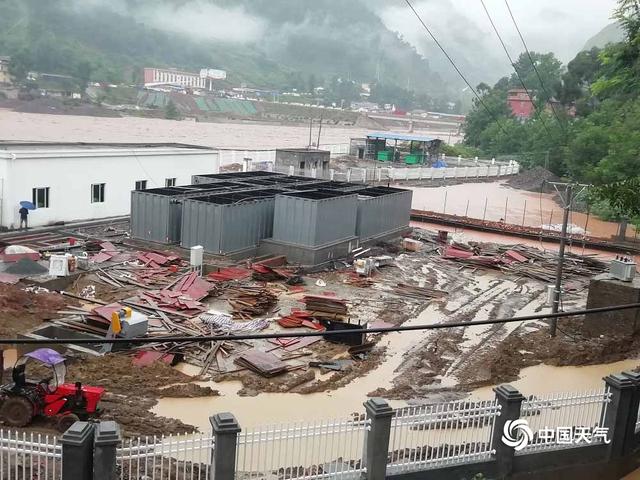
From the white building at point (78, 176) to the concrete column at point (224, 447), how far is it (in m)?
23.5

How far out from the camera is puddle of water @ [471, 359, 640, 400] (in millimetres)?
17516

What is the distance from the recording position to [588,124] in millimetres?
69062

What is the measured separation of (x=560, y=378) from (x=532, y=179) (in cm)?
6268

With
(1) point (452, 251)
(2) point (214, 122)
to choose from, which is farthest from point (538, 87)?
(1) point (452, 251)

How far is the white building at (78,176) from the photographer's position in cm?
2950

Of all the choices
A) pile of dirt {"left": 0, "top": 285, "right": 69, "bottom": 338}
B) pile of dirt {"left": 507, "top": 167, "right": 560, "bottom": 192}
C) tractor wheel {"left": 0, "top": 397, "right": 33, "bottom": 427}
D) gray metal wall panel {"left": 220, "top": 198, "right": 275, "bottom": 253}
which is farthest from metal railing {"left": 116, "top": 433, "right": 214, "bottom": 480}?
pile of dirt {"left": 507, "top": 167, "right": 560, "bottom": 192}

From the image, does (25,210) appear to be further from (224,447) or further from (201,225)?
(224,447)

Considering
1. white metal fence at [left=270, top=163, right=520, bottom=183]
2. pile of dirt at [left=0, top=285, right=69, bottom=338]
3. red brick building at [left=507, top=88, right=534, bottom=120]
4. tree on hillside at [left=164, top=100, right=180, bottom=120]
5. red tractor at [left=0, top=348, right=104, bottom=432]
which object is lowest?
pile of dirt at [left=0, top=285, right=69, bottom=338]

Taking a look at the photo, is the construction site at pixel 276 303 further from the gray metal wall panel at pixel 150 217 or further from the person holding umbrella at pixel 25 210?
the person holding umbrella at pixel 25 210

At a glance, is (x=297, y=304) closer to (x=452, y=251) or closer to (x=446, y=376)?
(x=446, y=376)

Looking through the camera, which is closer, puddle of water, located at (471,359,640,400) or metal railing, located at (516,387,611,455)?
metal railing, located at (516,387,611,455)

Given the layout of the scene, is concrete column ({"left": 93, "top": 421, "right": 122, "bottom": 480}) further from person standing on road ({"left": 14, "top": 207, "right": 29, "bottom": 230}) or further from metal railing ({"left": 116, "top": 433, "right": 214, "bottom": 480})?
person standing on road ({"left": 14, "top": 207, "right": 29, "bottom": 230})

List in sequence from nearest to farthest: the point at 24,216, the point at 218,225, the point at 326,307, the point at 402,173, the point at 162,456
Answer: the point at 162,456
the point at 326,307
the point at 218,225
the point at 24,216
the point at 402,173

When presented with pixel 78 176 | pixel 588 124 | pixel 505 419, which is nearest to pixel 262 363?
pixel 505 419
